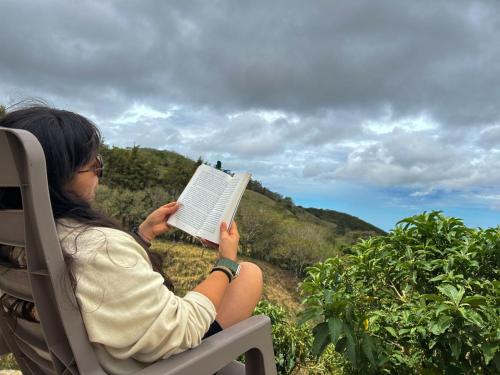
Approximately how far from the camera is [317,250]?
965 cm

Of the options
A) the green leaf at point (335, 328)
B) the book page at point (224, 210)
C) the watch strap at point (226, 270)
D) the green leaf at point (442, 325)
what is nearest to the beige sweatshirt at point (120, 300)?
the watch strap at point (226, 270)

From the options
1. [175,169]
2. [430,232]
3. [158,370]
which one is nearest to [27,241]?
[158,370]

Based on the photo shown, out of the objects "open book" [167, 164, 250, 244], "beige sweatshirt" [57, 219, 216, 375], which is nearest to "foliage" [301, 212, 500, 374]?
"open book" [167, 164, 250, 244]

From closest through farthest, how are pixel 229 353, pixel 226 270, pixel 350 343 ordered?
pixel 229 353, pixel 226 270, pixel 350 343

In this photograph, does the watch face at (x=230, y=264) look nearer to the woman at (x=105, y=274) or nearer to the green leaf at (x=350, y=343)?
the woman at (x=105, y=274)

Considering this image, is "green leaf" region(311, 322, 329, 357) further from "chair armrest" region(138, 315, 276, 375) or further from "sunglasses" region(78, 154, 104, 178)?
"sunglasses" region(78, 154, 104, 178)

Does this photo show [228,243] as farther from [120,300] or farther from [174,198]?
[174,198]

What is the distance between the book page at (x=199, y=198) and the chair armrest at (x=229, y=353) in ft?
1.33

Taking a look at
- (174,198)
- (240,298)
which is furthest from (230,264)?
(174,198)

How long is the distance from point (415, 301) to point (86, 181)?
1344 millimetres

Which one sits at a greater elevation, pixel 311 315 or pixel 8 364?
pixel 311 315

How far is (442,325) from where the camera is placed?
1.45 meters

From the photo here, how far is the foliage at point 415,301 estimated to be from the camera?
1505mm

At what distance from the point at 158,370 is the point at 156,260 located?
39 centimetres
